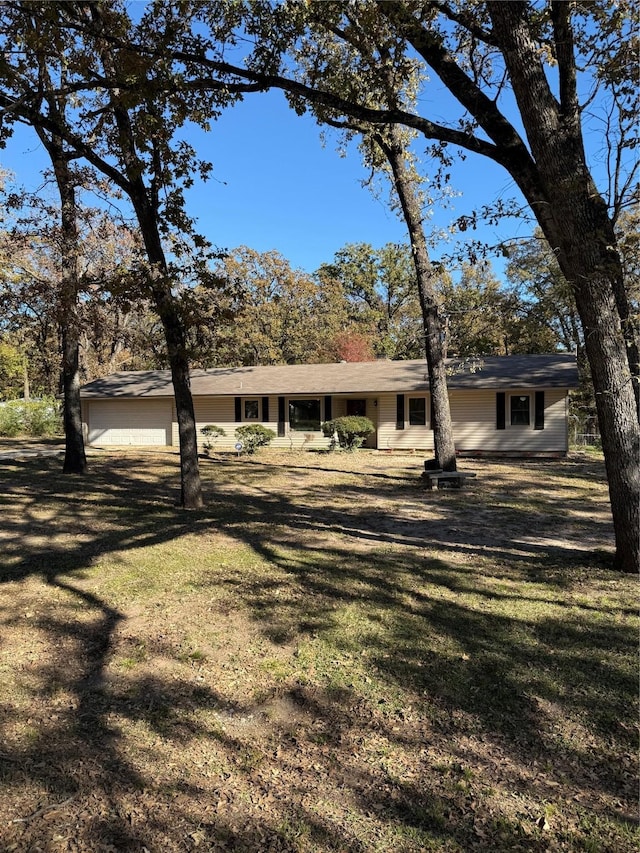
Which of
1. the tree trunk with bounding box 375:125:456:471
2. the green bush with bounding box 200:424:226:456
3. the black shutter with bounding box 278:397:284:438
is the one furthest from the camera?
the black shutter with bounding box 278:397:284:438

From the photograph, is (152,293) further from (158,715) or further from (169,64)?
(158,715)

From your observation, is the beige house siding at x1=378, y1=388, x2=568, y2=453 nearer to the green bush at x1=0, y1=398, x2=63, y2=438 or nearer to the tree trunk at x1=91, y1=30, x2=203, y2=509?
the tree trunk at x1=91, y1=30, x2=203, y2=509

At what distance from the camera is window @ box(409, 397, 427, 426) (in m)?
20.1

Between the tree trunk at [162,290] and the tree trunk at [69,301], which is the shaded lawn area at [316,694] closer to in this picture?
the tree trunk at [162,290]

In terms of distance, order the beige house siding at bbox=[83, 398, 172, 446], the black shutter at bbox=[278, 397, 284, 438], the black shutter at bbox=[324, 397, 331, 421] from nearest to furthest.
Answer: the black shutter at bbox=[324, 397, 331, 421] → the black shutter at bbox=[278, 397, 284, 438] → the beige house siding at bbox=[83, 398, 172, 446]

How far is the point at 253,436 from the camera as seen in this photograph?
19703 mm

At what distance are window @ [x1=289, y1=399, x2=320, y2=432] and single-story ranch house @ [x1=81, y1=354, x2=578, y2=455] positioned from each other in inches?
1.6

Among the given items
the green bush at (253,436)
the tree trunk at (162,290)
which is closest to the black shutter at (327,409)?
the green bush at (253,436)

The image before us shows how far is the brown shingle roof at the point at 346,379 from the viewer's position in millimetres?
18859

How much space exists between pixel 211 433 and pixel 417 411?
8.30 m

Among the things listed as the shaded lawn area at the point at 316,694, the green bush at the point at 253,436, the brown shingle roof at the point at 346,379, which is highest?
the brown shingle roof at the point at 346,379

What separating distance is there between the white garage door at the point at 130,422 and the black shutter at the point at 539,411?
14.7m

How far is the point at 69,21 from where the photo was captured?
665 cm

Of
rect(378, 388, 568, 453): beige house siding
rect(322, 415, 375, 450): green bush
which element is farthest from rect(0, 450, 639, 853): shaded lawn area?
rect(378, 388, 568, 453): beige house siding
